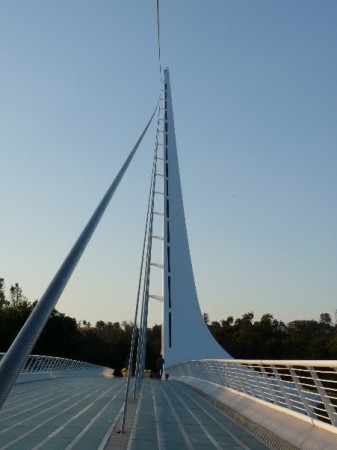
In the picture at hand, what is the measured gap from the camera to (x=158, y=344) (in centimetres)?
8650

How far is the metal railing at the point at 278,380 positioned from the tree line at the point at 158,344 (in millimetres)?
38465

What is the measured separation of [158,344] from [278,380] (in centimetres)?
8060

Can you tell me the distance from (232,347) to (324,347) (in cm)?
1725

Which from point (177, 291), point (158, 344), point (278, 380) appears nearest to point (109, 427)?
point (278, 380)

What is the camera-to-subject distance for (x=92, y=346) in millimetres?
80562

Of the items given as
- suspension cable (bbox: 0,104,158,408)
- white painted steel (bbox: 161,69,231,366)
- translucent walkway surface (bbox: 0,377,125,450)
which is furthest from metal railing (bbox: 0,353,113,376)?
suspension cable (bbox: 0,104,158,408)

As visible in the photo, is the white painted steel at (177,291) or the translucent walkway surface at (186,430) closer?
the translucent walkway surface at (186,430)

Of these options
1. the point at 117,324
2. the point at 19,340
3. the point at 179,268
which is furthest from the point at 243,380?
the point at 117,324

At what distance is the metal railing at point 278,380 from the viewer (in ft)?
18.2

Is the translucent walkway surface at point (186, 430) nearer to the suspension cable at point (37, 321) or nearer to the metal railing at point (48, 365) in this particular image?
the suspension cable at point (37, 321)

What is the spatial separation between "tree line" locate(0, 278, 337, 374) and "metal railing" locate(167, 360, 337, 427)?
38.5 meters

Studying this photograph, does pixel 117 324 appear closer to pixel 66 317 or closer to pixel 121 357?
pixel 121 357

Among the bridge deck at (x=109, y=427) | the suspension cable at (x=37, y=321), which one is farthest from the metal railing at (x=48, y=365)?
the suspension cable at (x=37, y=321)

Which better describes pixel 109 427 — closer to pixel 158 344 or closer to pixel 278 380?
pixel 278 380
